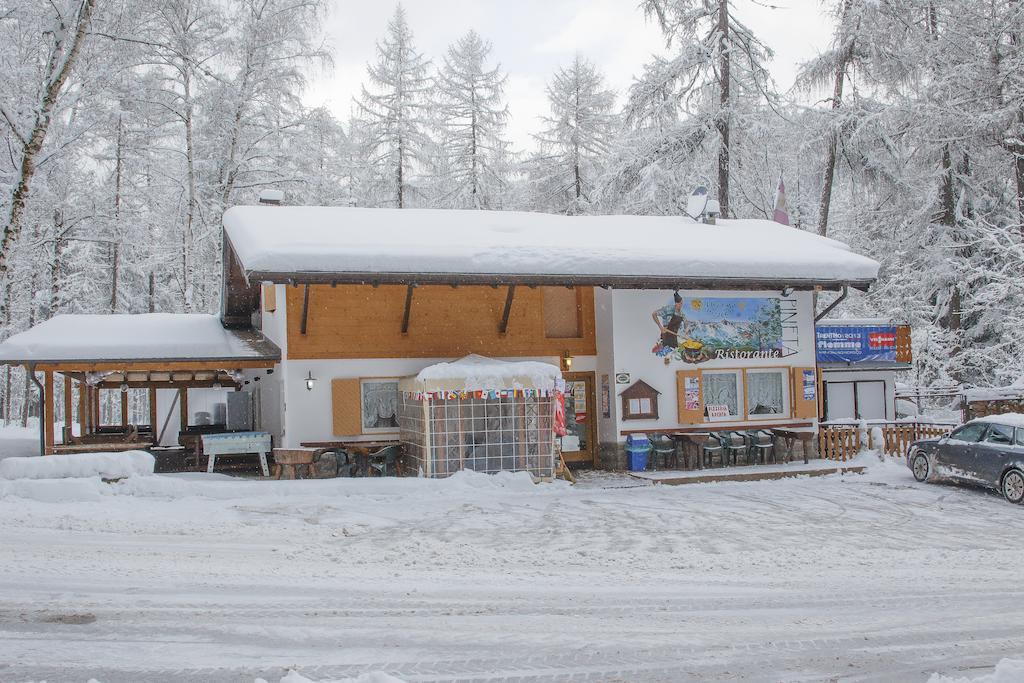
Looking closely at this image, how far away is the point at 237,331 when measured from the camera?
63.0 ft

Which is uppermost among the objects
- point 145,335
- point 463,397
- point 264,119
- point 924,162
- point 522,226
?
point 264,119

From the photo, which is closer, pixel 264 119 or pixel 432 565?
pixel 432 565

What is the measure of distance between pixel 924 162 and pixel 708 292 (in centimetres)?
1432

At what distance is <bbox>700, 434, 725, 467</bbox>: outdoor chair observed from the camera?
55.4ft

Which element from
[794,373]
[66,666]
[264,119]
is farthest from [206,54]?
[66,666]

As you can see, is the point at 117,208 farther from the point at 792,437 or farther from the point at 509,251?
the point at 792,437

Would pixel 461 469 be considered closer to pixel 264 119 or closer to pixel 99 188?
pixel 264 119

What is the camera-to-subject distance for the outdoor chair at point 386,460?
15164 millimetres

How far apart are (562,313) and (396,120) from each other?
18.3 metres

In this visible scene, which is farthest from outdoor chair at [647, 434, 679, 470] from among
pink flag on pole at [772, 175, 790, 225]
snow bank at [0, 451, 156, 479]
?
snow bank at [0, 451, 156, 479]

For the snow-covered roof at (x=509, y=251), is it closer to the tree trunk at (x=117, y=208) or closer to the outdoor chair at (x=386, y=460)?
the outdoor chair at (x=386, y=460)

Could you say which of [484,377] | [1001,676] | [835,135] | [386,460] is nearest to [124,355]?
[386,460]

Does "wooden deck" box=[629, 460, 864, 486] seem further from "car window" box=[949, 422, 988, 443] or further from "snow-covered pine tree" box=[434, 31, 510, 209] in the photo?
"snow-covered pine tree" box=[434, 31, 510, 209]

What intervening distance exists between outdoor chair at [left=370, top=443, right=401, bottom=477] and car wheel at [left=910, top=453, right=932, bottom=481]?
32.1 feet
